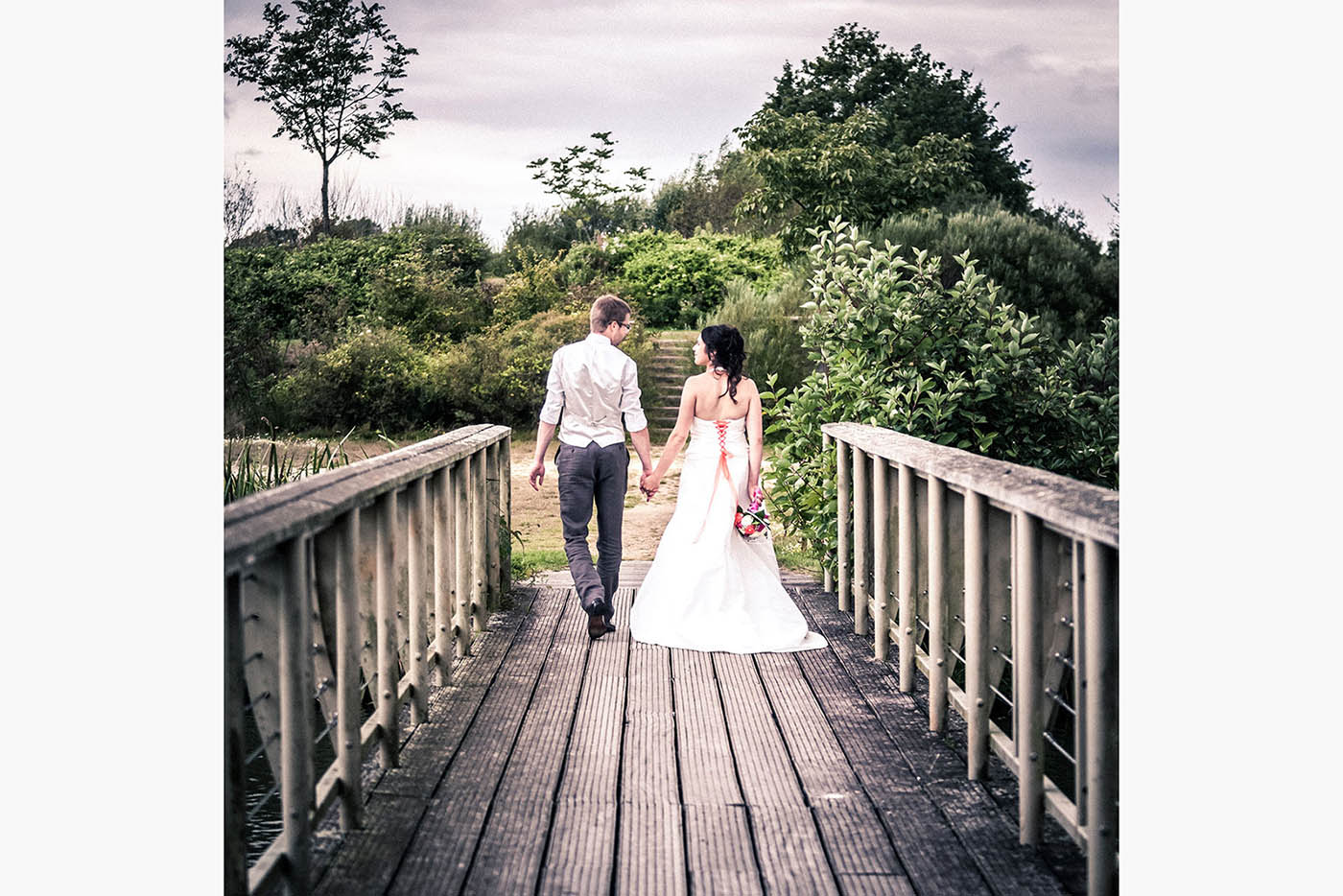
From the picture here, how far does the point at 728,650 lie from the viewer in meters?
5.23

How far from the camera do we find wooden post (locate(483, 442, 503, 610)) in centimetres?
571

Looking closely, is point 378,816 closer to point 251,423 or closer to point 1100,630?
point 1100,630

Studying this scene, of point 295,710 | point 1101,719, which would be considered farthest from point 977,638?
point 295,710

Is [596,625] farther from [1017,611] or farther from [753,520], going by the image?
[1017,611]

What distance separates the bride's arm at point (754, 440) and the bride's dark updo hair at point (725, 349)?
0.52ft

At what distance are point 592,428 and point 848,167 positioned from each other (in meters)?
12.7

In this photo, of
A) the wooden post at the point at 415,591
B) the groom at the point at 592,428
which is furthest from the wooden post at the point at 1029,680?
the groom at the point at 592,428

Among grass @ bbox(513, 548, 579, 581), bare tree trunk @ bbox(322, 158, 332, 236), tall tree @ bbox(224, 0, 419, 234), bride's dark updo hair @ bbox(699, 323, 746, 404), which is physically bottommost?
grass @ bbox(513, 548, 579, 581)

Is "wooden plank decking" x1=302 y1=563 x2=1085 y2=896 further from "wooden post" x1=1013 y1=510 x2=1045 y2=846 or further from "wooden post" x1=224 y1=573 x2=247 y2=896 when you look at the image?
"wooden post" x1=224 y1=573 x2=247 y2=896

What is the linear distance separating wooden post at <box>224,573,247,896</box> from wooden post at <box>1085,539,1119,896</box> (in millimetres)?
1640

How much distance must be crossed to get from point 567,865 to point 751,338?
12957mm

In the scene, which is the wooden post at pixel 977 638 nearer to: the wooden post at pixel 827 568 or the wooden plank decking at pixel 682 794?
the wooden plank decking at pixel 682 794

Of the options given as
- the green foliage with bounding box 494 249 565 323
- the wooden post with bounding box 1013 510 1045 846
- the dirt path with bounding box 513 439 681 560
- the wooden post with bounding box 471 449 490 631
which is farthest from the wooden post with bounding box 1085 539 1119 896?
the green foliage with bounding box 494 249 565 323
